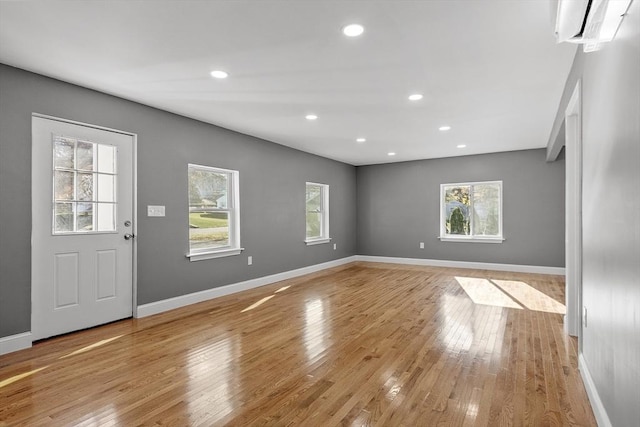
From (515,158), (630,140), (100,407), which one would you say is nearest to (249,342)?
(100,407)

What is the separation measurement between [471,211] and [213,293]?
573cm

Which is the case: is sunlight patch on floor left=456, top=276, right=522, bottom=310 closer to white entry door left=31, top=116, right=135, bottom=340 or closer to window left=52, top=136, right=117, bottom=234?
white entry door left=31, top=116, right=135, bottom=340

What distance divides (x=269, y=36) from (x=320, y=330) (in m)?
2.72

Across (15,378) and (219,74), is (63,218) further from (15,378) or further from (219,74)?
(219,74)

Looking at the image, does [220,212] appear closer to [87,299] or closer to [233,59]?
[87,299]

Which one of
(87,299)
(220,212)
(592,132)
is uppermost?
(592,132)

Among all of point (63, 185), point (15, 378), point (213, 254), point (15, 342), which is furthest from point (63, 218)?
point (213, 254)

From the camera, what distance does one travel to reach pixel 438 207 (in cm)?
791

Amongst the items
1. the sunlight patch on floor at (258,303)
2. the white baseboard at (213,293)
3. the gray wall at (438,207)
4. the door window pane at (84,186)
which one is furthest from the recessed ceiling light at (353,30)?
the gray wall at (438,207)

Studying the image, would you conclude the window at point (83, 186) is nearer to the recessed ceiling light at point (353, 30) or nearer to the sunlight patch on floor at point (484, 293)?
the recessed ceiling light at point (353, 30)

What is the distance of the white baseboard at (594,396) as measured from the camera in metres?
1.79

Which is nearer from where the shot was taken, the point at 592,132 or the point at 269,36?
the point at 592,132

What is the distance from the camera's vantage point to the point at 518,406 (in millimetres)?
2090

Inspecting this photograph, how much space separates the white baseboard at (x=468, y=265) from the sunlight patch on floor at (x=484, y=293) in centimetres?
123
